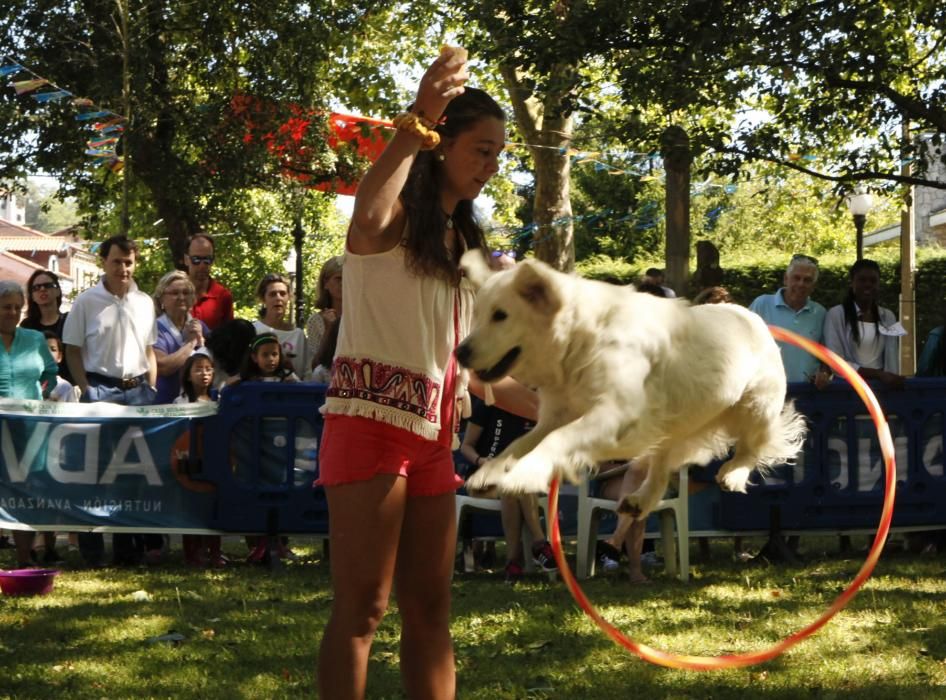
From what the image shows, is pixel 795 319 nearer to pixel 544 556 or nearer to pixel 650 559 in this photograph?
pixel 650 559

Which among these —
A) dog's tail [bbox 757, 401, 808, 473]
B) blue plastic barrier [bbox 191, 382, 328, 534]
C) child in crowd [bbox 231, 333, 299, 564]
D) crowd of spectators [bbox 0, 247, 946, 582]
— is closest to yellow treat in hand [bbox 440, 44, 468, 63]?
dog's tail [bbox 757, 401, 808, 473]

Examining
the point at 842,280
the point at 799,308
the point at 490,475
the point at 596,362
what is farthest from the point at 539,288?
the point at 842,280

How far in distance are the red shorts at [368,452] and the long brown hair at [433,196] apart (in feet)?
1.51

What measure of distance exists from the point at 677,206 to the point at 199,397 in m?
4.53

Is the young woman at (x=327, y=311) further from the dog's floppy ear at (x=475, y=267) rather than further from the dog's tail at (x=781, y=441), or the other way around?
the dog's floppy ear at (x=475, y=267)

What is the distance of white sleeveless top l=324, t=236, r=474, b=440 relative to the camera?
3.34m

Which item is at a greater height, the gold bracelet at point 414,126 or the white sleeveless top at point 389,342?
the gold bracelet at point 414,126

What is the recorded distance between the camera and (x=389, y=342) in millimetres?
3377

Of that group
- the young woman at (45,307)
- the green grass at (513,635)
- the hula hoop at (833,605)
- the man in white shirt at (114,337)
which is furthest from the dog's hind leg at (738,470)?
the young woman at (45,307)

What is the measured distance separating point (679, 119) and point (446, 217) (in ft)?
35.7

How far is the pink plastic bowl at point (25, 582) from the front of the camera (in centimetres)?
726

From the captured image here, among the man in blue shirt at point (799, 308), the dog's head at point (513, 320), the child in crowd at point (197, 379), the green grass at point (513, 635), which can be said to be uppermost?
the man in blue shirt at point (799, 308)

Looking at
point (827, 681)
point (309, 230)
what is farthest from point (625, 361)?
point (309, 230)

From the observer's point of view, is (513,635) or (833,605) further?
(513,635)
